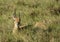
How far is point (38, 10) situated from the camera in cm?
935

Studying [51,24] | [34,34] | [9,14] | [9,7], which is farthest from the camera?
[9,7]

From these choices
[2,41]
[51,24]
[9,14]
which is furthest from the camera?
[9,14]

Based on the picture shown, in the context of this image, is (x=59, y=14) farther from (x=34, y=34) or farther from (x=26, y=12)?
(x=34, y=34)

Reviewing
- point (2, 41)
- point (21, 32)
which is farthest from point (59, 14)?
point (2, 41)

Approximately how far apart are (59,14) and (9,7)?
176cm

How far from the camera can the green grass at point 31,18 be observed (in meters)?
7.31

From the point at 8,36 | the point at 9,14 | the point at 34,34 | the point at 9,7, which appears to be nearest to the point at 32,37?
the point at 34,34

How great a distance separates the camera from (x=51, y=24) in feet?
26.8

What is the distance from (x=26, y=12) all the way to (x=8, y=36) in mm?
1939

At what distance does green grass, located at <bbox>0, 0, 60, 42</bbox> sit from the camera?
731cm

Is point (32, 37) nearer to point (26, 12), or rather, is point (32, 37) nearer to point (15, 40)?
point (15, 40)

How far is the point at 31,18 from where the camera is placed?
8.59 metres

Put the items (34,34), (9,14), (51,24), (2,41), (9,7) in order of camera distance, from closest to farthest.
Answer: (2,41) < (34,34) < (51,24) < (9,14) < (9,7)

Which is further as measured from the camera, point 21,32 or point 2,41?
point 21,32
